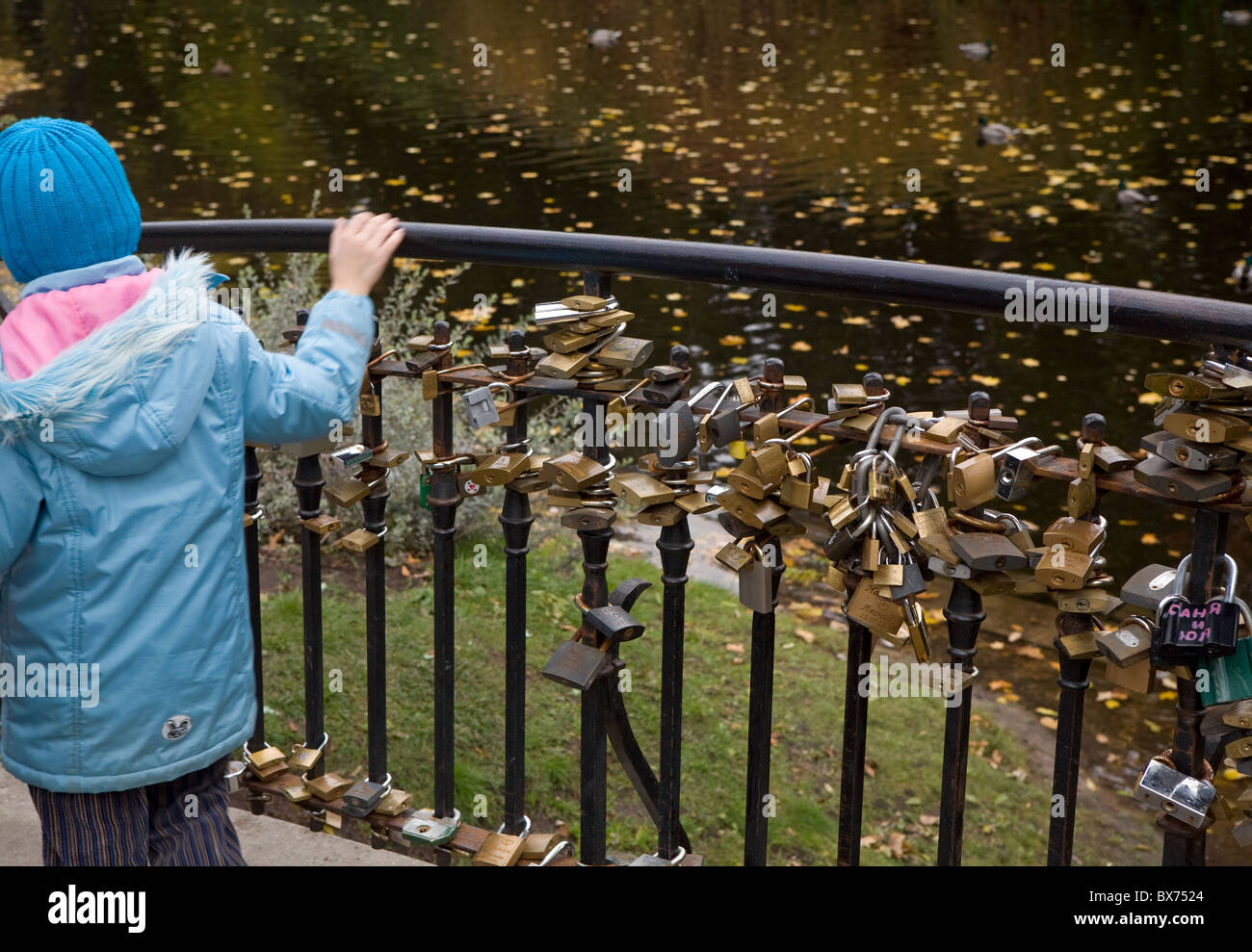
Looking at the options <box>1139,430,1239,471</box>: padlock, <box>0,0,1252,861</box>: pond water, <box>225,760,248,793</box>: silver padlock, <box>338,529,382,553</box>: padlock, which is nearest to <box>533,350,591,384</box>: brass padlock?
<box>338,529,382,553</box>: padlock

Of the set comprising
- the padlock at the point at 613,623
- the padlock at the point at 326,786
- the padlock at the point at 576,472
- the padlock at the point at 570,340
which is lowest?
the padlock at the point at 326,786

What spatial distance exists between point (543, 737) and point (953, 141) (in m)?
10.4

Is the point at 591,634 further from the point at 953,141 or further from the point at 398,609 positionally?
the point at 953,141

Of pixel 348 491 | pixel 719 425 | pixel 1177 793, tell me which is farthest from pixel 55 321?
pixel 1177 793

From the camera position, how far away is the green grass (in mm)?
4051

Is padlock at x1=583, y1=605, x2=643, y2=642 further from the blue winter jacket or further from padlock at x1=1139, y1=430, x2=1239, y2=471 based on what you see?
padlock at x1=1139, y1=430, x2=1239, y2=471

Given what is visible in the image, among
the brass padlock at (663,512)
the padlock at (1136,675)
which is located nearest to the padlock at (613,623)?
the brass padlock at (663,512)

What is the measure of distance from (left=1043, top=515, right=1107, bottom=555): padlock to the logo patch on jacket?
51.2 inches

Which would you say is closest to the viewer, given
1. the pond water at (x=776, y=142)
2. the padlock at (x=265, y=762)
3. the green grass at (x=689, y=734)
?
the padlock at (x=265, y=762)

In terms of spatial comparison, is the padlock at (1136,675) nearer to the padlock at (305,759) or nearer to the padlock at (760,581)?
the padlock at (760,581)

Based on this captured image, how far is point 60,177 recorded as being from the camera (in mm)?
1775

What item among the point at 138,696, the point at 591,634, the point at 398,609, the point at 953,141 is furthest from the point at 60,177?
the point at 953,141

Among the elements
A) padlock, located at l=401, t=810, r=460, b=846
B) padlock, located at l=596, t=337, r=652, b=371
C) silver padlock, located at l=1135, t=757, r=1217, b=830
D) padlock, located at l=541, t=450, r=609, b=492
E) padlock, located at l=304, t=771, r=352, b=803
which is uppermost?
padlock, located at l=596, t=337, r=652, b=371

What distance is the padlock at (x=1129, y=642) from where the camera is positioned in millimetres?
1878
